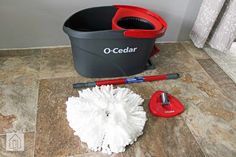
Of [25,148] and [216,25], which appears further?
[216,25]

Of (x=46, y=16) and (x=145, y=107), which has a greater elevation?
(x=46, y=16)

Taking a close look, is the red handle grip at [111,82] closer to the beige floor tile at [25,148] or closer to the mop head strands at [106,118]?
the mop head strands at [106,118]

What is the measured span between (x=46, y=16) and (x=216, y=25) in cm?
84

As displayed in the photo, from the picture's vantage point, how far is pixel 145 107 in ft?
2.96

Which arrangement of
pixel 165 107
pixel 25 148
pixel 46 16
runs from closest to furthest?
pixel 25 148
pixel 165 107
pixel 46 16

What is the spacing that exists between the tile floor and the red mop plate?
0.02 m

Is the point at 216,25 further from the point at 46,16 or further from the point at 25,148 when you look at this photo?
the point at 25,148

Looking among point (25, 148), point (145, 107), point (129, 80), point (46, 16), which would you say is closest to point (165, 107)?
point (145, 107)

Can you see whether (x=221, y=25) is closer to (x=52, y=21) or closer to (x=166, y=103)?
(x=166, y=103)

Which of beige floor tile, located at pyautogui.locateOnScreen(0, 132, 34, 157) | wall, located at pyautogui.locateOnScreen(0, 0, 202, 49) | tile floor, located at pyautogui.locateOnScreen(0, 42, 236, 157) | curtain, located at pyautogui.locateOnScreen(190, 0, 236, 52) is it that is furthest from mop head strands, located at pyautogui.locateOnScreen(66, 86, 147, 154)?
curtain, located at pyautogui.locateOnScreen(190, 0, 236, 52)

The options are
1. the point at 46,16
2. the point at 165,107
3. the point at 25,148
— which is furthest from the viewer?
the point at 46,16

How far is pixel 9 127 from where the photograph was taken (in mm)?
787

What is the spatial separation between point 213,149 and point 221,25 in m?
0.64

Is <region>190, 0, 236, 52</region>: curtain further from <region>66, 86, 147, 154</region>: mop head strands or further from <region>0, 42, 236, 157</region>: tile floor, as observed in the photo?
<region>66, 86, 147, 154</region>: mop head strands
